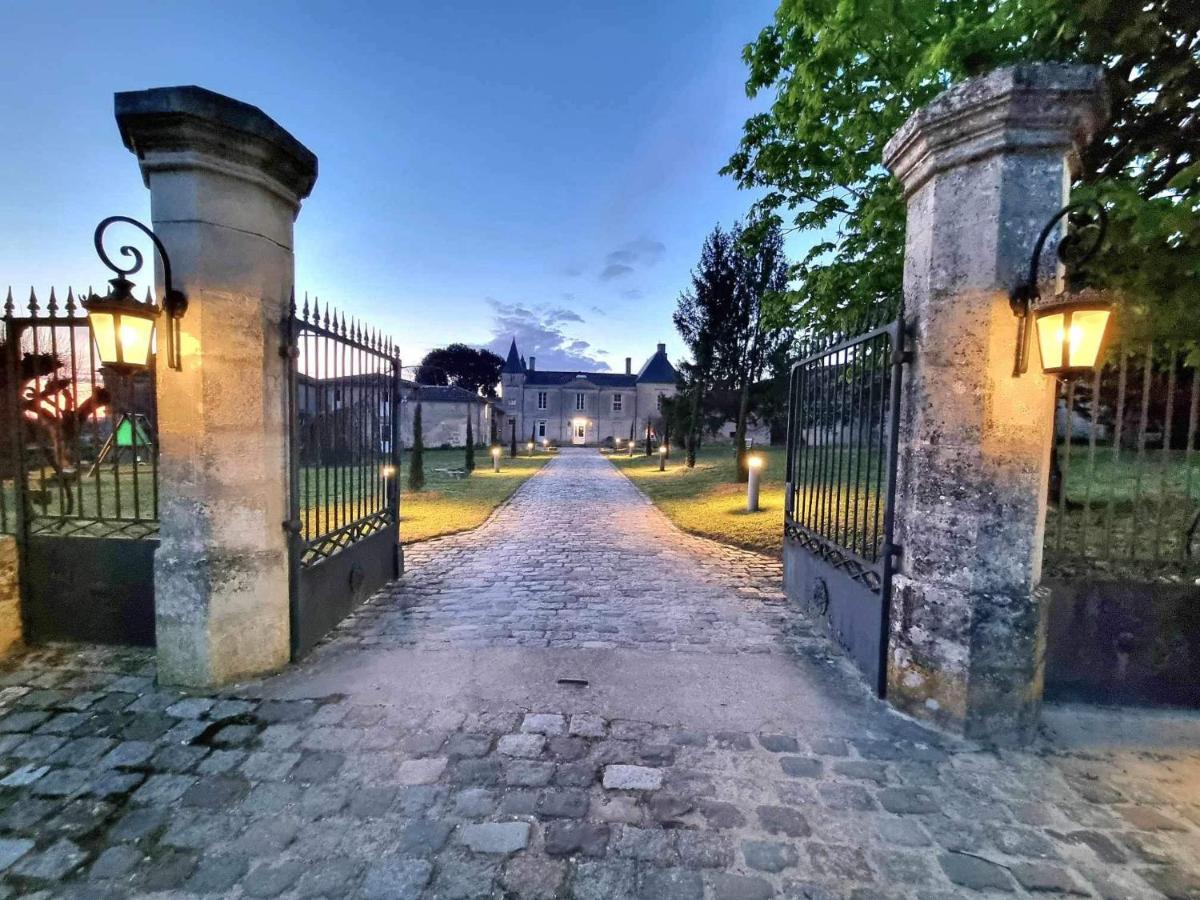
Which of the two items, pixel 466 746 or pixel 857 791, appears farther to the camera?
pixel 466 746

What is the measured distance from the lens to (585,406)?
59344 millimetres

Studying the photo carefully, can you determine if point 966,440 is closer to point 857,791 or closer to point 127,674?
point 857,791

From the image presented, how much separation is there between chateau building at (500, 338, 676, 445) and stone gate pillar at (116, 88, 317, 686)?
54747 millimetres

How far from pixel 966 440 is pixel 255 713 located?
471cm

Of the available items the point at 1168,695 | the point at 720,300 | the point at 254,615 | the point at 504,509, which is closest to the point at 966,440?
the point at 1168,695

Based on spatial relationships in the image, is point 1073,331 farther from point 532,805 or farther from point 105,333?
point 105,333

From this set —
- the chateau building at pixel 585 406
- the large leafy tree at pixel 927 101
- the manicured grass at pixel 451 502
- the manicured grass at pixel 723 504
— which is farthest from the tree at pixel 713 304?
the chateau building at pixel 585 406

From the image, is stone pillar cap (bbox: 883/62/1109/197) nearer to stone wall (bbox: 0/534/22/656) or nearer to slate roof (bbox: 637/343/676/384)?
stone wall (bbox: 0/534/22/656)

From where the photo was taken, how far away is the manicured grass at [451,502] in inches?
374

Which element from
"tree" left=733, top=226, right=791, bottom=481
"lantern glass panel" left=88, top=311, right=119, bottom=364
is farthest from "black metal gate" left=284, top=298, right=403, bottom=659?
"tree" left=733, top=226, right=791, bottom=481

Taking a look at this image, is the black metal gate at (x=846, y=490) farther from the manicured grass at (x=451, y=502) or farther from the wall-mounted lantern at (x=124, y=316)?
the manicured grass at (x=451, y=502)

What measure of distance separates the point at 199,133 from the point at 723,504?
10.9m

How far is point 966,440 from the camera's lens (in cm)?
318

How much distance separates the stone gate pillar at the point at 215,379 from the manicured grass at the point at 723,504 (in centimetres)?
666
